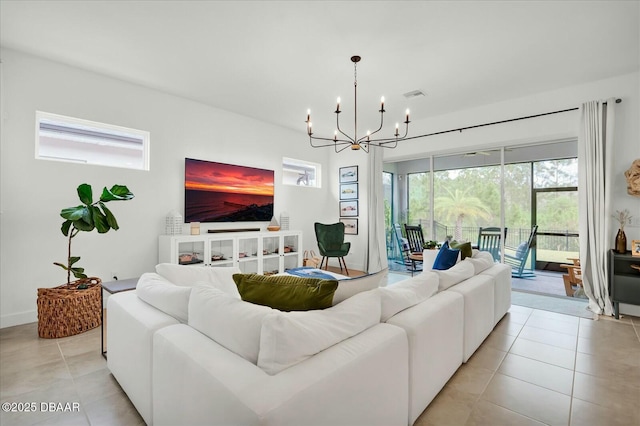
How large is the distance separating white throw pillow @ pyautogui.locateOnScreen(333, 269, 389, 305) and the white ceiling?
6.53 feet

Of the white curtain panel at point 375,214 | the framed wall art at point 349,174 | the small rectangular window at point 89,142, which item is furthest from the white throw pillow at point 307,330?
the framed wall art at point 349,174

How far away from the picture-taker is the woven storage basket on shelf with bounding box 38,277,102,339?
267 cm

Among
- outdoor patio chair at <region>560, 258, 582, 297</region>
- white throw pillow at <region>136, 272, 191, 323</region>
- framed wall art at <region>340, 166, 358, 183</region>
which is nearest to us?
white throw pillow at <region>136, 272, 191, 323</region>

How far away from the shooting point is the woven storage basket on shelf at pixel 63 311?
267 centimetres

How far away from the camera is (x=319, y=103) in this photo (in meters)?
4.17

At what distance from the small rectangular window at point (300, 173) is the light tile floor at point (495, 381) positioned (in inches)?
146

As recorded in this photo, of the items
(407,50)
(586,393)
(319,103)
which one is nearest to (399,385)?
(586,393)

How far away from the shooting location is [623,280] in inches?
124

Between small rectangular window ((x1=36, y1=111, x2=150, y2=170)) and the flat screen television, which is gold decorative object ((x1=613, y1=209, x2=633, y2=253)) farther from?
small rectangular window ((x1=36, y1=111, x2=150, y2=170))

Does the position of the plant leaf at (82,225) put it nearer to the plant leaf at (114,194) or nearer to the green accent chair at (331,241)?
the plant leaf at (114,194)

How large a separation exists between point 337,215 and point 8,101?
4.91m

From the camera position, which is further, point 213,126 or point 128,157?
point 213,126

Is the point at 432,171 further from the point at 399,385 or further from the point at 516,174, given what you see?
the point at 399,385

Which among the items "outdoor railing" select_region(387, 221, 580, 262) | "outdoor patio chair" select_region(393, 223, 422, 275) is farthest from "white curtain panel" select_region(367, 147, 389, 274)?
"outdoor railing" select_region(387, 221, 580, 262)
